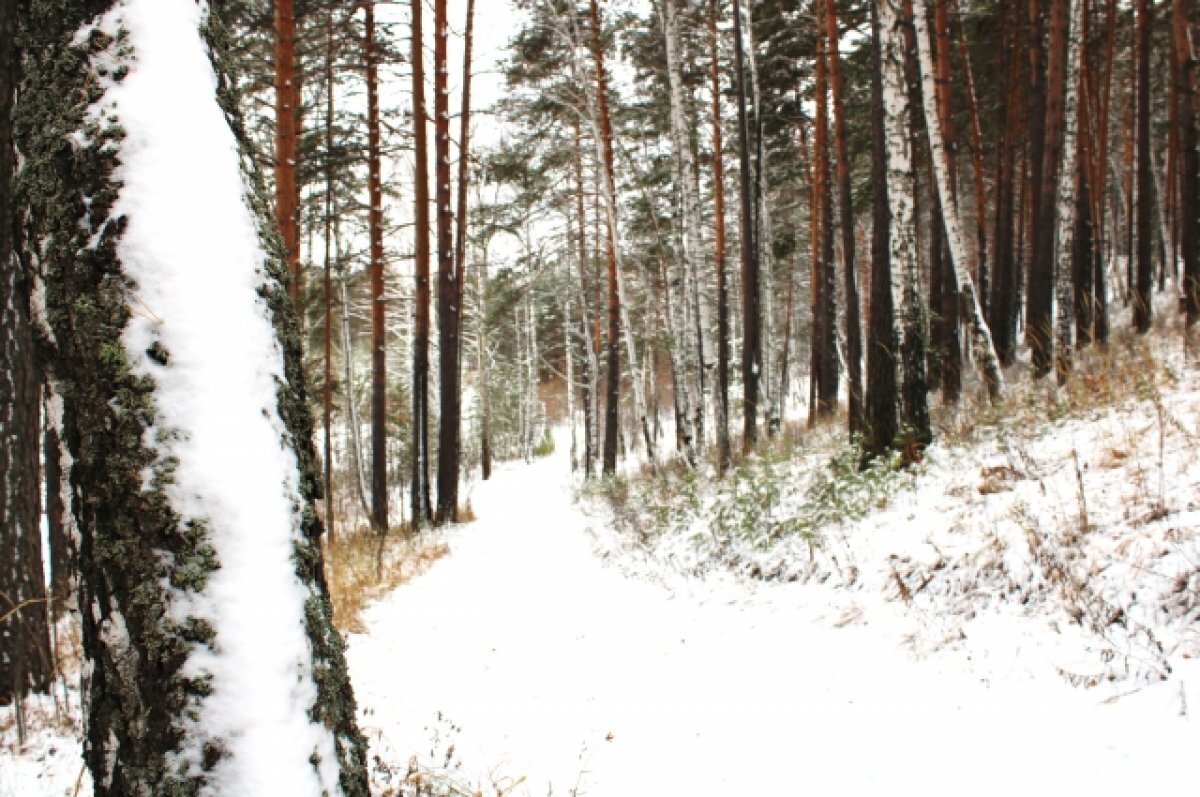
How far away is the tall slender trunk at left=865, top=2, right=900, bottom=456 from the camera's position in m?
6.25

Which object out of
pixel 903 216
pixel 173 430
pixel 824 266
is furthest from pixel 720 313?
pixel 173 430

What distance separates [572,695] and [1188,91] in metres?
11.7

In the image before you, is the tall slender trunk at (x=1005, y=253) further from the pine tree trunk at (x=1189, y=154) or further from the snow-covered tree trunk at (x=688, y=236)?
the snow-covered tree trunk at (x=688, y=236)

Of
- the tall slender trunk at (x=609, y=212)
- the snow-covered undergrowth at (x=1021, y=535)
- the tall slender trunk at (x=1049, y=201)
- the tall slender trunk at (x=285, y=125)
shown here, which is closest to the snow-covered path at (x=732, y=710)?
the snow-covered undergrowth at (x=1021, y=535)

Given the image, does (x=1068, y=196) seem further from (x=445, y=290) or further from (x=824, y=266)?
(x=445, y=290)

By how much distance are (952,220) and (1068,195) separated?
8.40ft

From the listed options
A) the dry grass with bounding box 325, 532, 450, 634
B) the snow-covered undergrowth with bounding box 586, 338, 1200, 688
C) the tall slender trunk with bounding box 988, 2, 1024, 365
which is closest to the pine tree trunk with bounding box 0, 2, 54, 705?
the dry grass with bounding box 325, 532, 450, 634

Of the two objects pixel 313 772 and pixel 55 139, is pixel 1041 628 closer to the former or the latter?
pixel 313 772

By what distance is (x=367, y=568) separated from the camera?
719 centimetres

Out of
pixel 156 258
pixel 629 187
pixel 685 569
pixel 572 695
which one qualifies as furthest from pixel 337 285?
pixel 156 258

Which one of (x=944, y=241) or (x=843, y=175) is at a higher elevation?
(x=843, y=175)

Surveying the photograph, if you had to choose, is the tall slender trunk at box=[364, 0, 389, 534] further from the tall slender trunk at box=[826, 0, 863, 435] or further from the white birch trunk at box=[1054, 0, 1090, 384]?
the white birch trunk at box=[1054, 0, 1090, 384]

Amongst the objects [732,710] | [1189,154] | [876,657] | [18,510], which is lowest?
[732,710]

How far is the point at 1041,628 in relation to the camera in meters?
2.79
